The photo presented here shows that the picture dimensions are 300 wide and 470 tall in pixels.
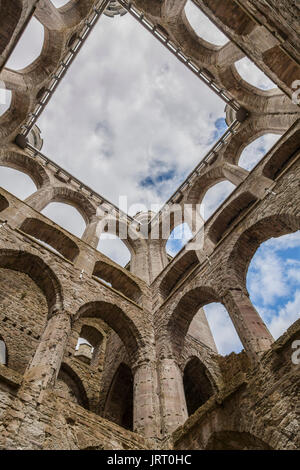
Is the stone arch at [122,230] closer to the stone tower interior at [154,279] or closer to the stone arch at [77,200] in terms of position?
the stone tower interior at [154,279]

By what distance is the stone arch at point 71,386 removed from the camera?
11.1 meters

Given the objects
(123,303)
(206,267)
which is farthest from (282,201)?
(123,303)

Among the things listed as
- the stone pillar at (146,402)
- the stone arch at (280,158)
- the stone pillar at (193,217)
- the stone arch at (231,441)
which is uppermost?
the stone pillar at (193,217)

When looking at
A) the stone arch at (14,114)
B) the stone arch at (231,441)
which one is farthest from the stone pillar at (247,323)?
the stone arch at (14,114)

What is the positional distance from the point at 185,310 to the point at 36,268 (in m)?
4.05

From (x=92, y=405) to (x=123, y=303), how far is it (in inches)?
138

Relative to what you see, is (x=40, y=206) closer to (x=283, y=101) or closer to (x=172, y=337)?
(x=172, y=337)

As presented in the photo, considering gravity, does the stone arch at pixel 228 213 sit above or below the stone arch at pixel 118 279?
above

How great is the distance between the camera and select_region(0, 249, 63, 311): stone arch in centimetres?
867

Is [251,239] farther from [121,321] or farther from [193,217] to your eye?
[193,217]

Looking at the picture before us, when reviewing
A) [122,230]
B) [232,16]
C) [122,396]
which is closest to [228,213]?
[232,16]

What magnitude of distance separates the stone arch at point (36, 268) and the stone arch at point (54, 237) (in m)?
2.18

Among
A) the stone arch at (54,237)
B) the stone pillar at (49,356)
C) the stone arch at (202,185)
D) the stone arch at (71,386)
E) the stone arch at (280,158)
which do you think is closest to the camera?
the stone pillar at (49,356)
